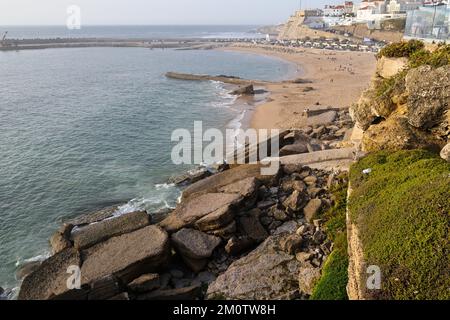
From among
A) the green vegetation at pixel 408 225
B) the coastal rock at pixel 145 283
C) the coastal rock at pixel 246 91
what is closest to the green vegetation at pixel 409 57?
the green vegetation at pixel 408 225

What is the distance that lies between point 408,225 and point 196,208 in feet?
33.2

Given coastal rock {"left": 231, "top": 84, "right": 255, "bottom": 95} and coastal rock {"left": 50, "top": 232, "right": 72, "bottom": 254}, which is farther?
coastal rock {"left": 231, "top": 84, "right": 255, "bottom": 95}

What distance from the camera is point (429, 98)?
15164 mm

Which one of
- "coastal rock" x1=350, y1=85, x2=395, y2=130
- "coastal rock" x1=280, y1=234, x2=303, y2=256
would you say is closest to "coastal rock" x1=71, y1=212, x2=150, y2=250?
"coastal rock" x1=280, y1=234, x2=303, y2=256

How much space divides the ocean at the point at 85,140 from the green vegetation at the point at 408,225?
12349mm

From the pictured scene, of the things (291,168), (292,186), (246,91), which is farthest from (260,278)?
(246,91)

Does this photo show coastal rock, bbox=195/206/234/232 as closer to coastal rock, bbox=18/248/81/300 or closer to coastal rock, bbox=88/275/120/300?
coastal rock, bbox=88/275/120/300

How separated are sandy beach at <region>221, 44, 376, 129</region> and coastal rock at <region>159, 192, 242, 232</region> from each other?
55.6ft

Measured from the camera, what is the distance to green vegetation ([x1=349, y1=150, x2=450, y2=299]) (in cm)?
791

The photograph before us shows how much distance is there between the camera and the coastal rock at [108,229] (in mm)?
16234

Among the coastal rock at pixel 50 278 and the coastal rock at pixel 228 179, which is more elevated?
the coastal rock at pixel 228 179

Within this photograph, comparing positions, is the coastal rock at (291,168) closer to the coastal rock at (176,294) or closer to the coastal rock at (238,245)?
the coastal rock at (238,245)

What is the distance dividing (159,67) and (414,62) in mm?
66723
